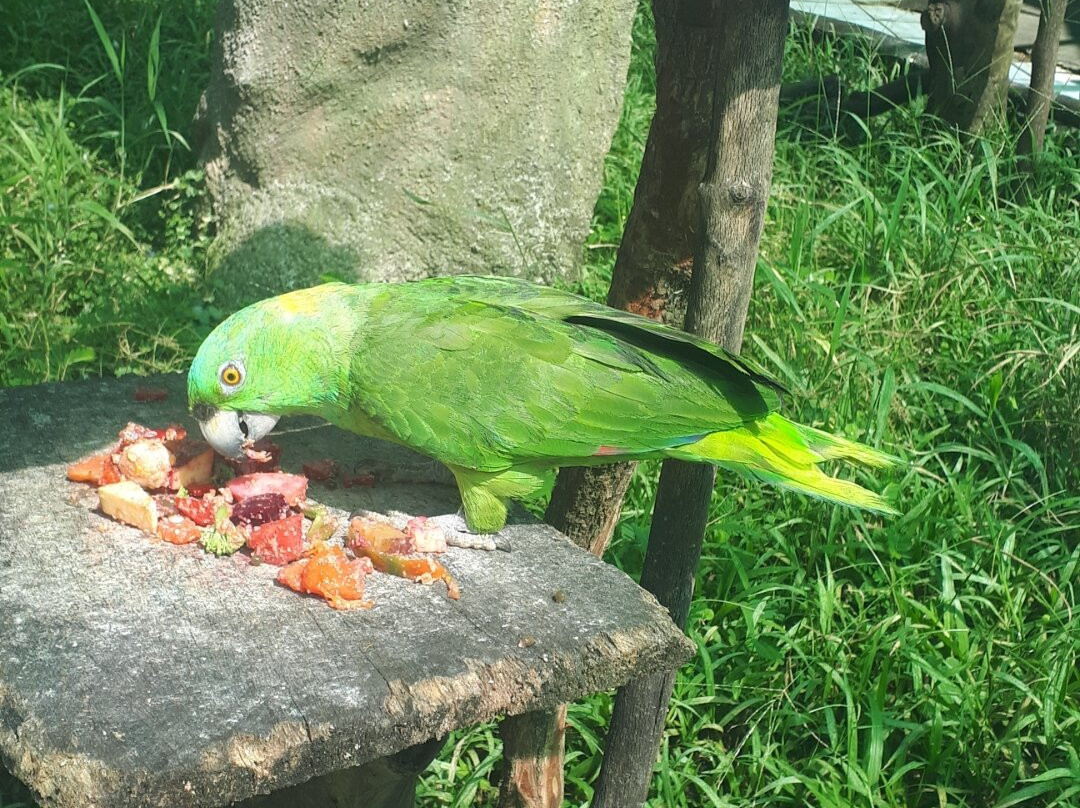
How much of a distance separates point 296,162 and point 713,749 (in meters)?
3.30

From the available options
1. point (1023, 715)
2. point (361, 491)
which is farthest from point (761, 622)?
point (361, 491)

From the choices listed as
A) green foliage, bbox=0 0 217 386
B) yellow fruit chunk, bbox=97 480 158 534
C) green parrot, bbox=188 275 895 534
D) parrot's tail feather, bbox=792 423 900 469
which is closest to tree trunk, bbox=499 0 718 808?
green parrot, bbox=188 275 895 534

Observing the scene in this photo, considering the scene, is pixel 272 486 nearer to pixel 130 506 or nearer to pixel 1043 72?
pixel 130 506

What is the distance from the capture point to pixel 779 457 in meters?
2.53

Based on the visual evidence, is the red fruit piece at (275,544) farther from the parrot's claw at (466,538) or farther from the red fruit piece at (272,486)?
the parrot's claw at (466,538)

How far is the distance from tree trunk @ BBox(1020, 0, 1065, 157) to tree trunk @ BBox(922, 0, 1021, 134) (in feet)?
0.64

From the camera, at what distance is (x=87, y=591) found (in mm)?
2072

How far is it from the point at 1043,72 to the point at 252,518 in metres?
4.24

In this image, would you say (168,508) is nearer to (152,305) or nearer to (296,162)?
(152,305)

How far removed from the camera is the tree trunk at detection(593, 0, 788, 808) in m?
2.23

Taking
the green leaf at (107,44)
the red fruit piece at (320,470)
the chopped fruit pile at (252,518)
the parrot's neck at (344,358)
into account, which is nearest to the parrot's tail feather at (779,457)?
the chopped fruit pile at (252,518)

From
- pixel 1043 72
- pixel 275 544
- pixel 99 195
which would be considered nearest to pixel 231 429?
pixel 275 544

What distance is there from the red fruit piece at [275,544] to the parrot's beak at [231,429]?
1.21 feet

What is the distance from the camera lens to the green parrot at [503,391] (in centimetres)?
242
